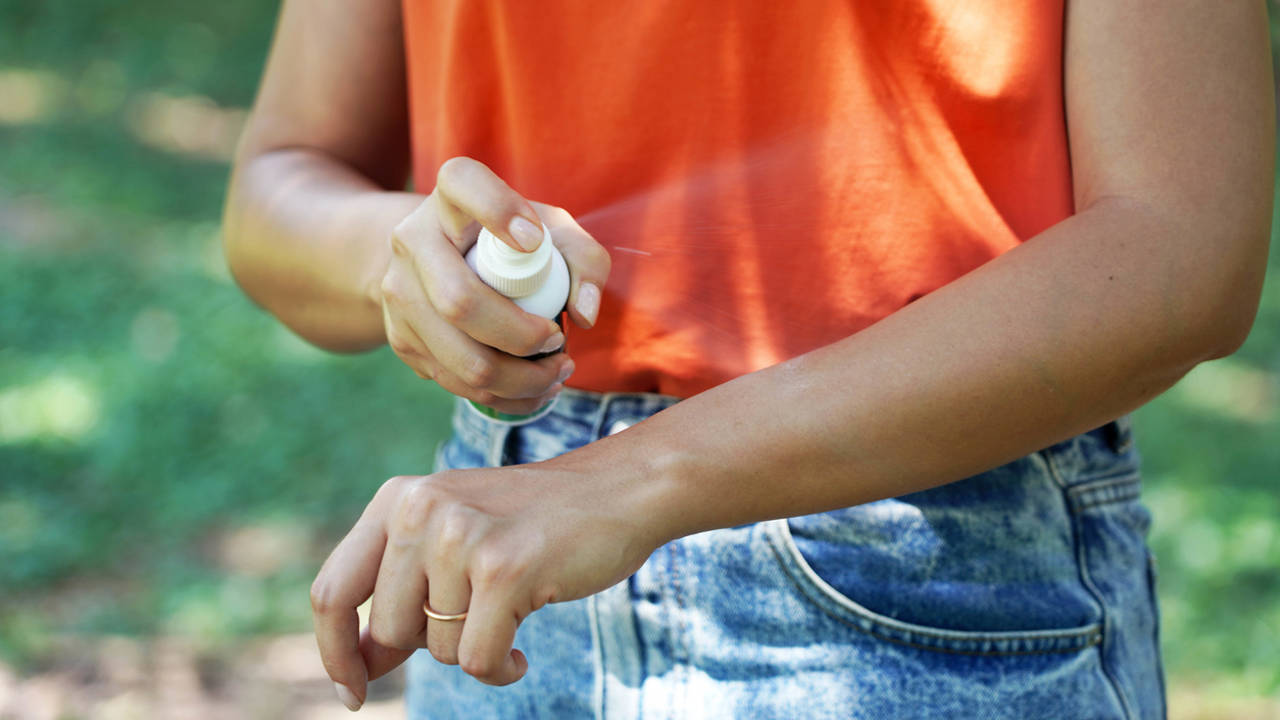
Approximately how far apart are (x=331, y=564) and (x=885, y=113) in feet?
2.03

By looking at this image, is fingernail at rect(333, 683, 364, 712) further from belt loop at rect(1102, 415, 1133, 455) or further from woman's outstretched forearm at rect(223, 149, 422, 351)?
belt loop at rect(1102, 415, 1133, 455)

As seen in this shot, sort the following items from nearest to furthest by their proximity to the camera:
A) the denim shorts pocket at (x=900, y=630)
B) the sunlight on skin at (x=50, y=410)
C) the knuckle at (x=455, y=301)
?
the knuckle at (x=455, y=301) → the denim shorts pocket at (x=900, y=630) → the sunlight on skin at (x=50, y=410)

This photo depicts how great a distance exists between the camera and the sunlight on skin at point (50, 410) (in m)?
3.90

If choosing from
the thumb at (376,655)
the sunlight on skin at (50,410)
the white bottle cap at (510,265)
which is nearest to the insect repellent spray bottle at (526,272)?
Answer: the white bottle cap at (510,265)

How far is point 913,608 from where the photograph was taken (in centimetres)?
103

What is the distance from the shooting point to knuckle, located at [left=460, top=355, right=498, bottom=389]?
945mm

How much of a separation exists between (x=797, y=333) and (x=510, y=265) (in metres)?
0.29

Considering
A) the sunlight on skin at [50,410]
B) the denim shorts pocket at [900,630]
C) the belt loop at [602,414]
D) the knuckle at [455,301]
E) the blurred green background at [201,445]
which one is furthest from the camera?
the sunlight on skin at [50,410]

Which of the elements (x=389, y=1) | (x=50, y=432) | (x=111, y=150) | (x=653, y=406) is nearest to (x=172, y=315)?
(x=50, y=432)

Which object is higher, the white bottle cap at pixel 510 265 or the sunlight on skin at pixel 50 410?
the white bottle cap at pixel 510 265

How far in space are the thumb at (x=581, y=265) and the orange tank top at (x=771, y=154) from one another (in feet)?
0.32

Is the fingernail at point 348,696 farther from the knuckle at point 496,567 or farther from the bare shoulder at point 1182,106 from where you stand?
the bare shoulder at point 1182,106

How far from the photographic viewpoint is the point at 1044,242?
2.93 ft

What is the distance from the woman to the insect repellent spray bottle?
0.02m
